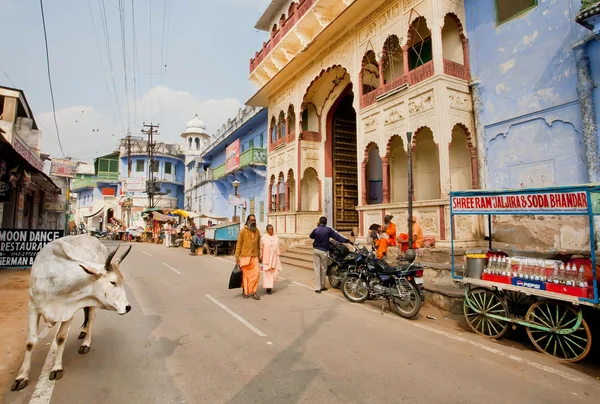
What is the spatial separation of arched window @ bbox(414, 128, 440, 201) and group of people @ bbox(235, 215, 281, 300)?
6.25 metres

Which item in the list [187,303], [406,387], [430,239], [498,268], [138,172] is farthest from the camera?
[138,172]

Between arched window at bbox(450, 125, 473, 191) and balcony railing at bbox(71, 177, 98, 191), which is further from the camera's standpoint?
balcony railing at bbox(71, 177, 98, 191)

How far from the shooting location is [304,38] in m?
16.9

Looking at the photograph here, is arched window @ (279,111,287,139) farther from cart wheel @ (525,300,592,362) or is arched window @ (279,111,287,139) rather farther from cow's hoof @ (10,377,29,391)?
cow's hoof @ (10,377,29,391)

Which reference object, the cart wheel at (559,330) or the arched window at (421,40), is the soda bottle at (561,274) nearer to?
the cart wheel at (559,330)

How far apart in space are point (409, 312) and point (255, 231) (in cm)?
393

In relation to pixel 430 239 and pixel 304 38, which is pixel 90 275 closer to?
pixel 430 239

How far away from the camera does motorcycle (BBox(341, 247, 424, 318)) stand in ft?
20.9

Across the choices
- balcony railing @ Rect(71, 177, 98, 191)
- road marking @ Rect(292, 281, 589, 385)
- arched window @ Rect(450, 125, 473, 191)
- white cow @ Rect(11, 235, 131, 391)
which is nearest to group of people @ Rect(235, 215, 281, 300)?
road marking @ Rect(292, 281, 589, 385)

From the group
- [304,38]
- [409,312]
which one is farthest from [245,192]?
[409,312]

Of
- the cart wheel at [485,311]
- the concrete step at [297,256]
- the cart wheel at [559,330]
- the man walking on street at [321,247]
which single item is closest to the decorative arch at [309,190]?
the concrete step at [297,256]

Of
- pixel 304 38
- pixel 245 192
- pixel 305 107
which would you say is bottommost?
pixel 245 192

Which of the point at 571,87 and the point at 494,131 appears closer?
the point at 571,87

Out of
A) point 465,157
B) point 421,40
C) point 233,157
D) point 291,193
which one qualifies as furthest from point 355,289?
point 233,157
